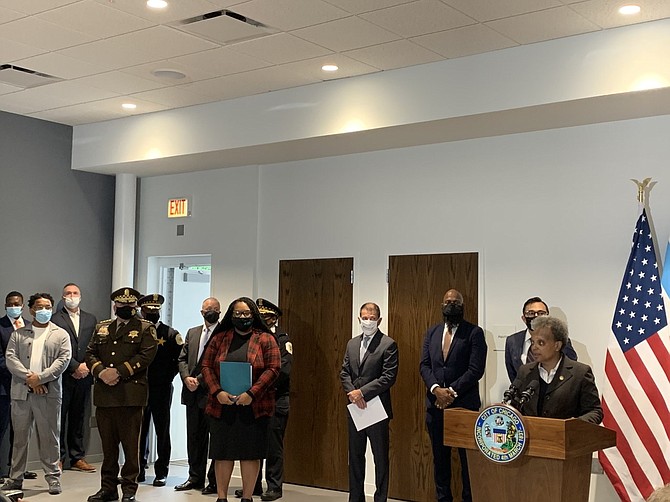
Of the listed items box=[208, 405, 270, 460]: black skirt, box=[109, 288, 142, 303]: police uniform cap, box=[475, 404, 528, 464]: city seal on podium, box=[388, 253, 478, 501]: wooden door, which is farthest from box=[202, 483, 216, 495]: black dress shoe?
box=[475, 404, 528, 464]: city seal on podium

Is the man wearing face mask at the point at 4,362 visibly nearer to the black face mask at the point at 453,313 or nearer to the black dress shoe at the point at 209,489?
the black dress shoe at the point at 209,489

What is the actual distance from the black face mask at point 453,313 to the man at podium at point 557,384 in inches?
82.7

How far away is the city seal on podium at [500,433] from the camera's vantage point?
4.57 m

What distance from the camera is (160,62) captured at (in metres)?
7.07

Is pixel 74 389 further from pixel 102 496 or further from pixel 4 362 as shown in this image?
pixel 102 496

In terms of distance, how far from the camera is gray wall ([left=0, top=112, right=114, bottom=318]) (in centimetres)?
880

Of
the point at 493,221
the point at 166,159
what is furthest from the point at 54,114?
the point at 493,221

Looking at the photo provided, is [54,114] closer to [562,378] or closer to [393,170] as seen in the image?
[393,170]

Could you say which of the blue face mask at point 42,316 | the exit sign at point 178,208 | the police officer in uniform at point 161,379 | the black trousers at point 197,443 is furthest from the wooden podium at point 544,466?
the exit sign at point 178,208

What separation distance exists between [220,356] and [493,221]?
A: 2.46 meters

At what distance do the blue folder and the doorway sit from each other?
3144mm

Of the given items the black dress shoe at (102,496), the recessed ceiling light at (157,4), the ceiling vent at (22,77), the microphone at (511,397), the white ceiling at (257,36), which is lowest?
the black dress shoe at (102,496)

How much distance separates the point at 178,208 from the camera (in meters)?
9.48

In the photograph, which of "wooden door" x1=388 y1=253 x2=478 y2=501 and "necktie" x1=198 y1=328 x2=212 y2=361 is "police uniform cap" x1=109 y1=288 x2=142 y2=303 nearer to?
"necktie" x1=198 y1=328 x2=212 y2=361
